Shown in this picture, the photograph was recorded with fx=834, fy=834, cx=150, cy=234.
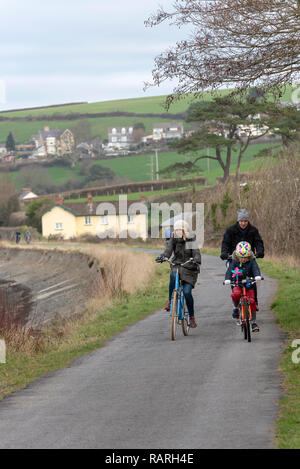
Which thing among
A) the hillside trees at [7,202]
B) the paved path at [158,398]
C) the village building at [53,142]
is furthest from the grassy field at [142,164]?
the paved path at [158,398]

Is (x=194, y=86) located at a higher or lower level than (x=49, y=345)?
higher

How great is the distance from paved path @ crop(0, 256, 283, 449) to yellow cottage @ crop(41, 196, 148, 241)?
81509 millimetres

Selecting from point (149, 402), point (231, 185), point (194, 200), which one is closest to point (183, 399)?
point (149, 402)

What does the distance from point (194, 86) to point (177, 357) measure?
5536mm

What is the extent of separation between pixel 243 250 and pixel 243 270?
1.28ft

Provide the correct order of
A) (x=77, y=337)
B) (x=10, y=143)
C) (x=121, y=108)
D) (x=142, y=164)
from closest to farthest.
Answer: (x=77, y=337) < (x=142, y=164) < (x=10, y=143) < (x=121, y=108)

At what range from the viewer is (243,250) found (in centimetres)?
1416

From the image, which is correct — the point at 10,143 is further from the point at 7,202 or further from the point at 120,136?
the point at 7,202

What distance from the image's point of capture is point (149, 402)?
9.74 metres

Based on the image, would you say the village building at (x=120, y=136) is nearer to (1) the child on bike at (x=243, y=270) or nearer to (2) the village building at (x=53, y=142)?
(2) the village building at (x=53, y=142)

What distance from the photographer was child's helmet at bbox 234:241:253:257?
14156 mm

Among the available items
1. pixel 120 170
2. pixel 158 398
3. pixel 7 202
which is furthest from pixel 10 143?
pixel 158 398

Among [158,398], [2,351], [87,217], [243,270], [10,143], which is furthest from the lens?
[10,143]

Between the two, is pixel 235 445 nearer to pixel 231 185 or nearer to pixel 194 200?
pixel 231 185
